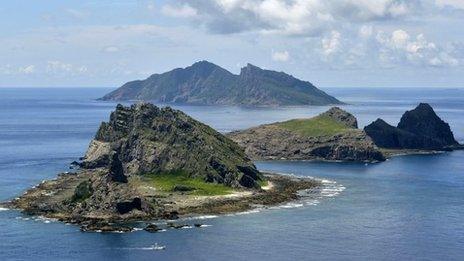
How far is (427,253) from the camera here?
582ft

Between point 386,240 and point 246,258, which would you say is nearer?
point 246,258

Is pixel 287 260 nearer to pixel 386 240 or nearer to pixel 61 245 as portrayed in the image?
pixel 386 240

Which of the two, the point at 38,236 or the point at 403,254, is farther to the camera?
the point at 38,236

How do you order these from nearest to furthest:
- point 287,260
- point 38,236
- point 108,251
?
point 287,260 < point 108,251 < point 38,236

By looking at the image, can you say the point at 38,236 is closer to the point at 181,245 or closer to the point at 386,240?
the point at 181,245

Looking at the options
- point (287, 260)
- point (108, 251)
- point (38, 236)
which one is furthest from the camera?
point (38, 236)

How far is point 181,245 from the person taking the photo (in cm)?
18562

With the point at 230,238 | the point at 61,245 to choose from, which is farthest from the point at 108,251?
the point at 230,238

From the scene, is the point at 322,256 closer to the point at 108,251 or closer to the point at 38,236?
the point at 108,251

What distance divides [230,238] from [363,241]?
33784mm

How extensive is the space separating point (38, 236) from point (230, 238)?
1969 inches

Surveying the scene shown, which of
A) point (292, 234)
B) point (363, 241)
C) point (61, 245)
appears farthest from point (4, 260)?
point (363, 241)

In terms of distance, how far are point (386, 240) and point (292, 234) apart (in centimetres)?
2432

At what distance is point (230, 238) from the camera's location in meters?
193
